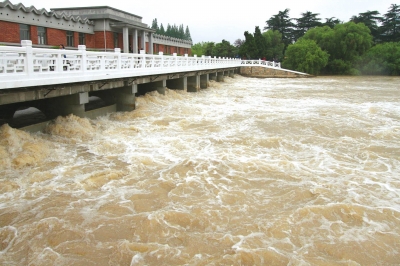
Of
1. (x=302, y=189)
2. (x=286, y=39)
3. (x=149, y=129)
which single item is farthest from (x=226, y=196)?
(x=286, y=39)

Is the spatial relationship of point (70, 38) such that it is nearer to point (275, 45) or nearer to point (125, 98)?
point (125, 98)

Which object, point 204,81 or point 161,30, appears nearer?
point 204,81

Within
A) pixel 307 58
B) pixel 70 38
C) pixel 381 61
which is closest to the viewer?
pixel 70 38

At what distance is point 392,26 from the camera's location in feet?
196

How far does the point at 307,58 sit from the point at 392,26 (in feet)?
94.6

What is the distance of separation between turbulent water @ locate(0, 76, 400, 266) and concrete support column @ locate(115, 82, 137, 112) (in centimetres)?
275

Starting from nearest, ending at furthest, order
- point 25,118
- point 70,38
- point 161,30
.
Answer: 1. point 25,118
2. point 70,38
3. point 161,30

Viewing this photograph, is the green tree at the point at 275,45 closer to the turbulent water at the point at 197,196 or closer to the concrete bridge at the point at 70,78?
the concrete bridge at the point at 70,78

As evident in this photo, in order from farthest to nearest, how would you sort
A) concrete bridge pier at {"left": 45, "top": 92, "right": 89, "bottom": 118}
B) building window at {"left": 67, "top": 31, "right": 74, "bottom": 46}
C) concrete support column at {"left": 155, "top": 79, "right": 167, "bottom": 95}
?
1. building window at {"left": 67, "top": 31, "right": 74, "bottom": 46}
2. concrete support column at {"left": 155, "top": 79, "right": 167, "bottom": 95}
3. concrete bridge pier at {"left": 45, "top": 92, "right": 89, "bottom": 118}

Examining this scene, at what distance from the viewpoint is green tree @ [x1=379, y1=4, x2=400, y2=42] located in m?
59.4

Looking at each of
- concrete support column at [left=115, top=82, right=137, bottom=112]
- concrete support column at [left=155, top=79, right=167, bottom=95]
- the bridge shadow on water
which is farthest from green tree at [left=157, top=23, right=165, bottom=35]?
the bridge shadow on water

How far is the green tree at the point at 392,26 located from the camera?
195 feet

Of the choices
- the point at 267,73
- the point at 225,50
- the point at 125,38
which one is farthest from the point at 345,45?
the point at 125,38

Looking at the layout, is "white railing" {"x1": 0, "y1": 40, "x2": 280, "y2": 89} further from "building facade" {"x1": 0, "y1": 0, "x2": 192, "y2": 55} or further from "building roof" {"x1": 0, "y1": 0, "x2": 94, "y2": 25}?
"building facade" {"x1": 0, "y1": 0, "x2": 192, "y2": 55}
